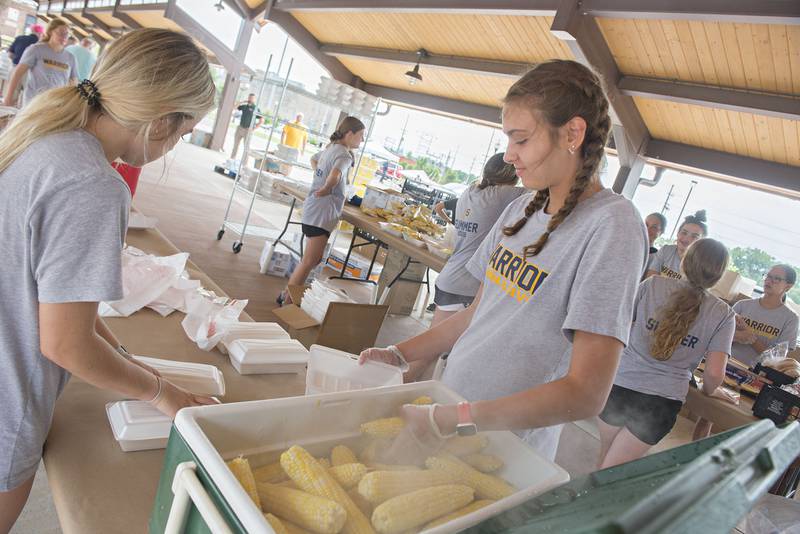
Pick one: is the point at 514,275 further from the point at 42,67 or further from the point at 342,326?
the point at 42,67

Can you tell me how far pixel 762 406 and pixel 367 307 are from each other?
213 centimetres

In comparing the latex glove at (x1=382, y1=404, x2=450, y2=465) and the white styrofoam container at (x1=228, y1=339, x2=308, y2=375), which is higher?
the latex glove at (x1=382, y1=404, x2=450, y2=465)

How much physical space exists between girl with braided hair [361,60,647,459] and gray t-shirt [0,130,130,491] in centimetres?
62

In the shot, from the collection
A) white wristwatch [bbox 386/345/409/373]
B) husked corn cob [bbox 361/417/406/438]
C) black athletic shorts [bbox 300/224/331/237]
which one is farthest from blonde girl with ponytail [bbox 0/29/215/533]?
black athletic shorts [bbox 300/224/331/237]

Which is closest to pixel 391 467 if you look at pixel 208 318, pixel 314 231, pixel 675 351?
pixel 208 318

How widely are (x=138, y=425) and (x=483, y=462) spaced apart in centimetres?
69

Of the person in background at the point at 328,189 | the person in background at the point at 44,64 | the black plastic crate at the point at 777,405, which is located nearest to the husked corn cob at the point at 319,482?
the black plastic crate at the point at 777,405

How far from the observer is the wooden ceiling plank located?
15.0ft

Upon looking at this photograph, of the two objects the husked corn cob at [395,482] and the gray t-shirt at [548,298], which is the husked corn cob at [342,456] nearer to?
the husked corn cob at [395,482]

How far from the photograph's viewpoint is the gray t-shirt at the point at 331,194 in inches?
185

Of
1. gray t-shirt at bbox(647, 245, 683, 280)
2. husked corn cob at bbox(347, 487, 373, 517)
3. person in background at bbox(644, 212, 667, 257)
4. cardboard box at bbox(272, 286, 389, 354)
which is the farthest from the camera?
person in background at bbox(644, 212, 667, 257)

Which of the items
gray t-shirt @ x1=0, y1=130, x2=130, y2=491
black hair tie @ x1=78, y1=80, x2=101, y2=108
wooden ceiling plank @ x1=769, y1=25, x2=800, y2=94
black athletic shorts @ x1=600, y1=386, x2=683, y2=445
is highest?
wooden ceiling plank @ x1=769, y1=25, x2=800, y2=94

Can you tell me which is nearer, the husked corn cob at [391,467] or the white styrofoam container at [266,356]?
the husked corn cob at [391,467]

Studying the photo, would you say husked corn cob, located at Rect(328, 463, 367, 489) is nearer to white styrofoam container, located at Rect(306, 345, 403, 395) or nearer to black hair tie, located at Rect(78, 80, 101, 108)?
white styrofoam container, located at Rect(306, 345, 403, 395)
